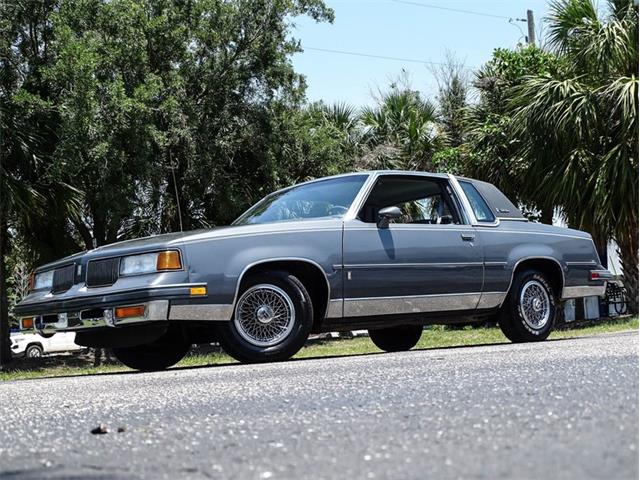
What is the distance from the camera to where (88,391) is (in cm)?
529

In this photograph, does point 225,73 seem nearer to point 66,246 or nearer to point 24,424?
point 66,246

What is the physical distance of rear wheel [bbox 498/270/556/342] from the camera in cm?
837

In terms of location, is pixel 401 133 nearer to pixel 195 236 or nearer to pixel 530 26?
pixel 530 26

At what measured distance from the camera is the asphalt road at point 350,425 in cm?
276

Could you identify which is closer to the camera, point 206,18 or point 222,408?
point 222,408

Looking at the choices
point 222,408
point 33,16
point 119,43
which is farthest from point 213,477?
point 33,16

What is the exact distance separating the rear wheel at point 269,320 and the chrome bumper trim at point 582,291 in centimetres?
293

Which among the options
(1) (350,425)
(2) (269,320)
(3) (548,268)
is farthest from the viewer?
(3) (548,268)

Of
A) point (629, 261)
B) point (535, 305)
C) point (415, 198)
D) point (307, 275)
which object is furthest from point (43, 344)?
point (307, 275)

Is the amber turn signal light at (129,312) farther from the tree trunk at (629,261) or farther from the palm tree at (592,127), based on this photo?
the tree trunk at (629,261)

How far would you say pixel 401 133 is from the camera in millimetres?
25469

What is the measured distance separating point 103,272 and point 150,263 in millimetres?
426

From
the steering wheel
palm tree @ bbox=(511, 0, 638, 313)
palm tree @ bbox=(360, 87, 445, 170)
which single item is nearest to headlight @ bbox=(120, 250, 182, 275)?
the steering wheel

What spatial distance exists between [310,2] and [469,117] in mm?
4498
